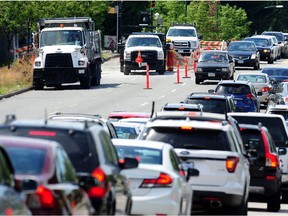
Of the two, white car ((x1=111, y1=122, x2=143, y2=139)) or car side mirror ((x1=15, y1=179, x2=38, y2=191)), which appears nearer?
car side mirror ((x1=15, y1=179, x2=38, y2=191))

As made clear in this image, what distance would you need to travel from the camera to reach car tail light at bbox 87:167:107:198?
12.1 meters

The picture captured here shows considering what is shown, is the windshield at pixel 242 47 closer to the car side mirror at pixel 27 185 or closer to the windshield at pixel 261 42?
the windshield at pixel 261 42

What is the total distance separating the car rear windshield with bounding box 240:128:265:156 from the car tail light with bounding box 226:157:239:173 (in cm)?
310

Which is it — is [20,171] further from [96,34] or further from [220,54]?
[220,54]

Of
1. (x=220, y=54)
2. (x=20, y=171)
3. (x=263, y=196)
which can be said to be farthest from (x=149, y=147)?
(x=220, y=54)

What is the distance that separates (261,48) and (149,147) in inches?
2354

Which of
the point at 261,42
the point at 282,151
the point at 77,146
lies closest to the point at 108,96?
the point at 282,151

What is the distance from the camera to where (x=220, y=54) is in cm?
5650

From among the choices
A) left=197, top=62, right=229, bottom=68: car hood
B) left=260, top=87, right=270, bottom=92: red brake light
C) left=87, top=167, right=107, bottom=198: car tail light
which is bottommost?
left=197, top=62, right=229, bottom=68: car hood

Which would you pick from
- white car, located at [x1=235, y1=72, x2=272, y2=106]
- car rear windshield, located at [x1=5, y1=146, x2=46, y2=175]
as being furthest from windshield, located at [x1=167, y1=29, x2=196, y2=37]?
car rear windshield, located at [x1=5, y1=146, x2=46, y2=175]

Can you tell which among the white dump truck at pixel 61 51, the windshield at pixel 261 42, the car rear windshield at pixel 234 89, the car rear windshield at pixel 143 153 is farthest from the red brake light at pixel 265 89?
the car rear windshield at pixel 143 153

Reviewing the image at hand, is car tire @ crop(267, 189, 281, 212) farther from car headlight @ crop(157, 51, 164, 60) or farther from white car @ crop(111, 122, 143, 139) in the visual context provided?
car headlight @ crop(157, 51, 164, 60)

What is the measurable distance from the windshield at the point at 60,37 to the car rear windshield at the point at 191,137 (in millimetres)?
32398

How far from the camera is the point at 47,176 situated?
10656 mm
